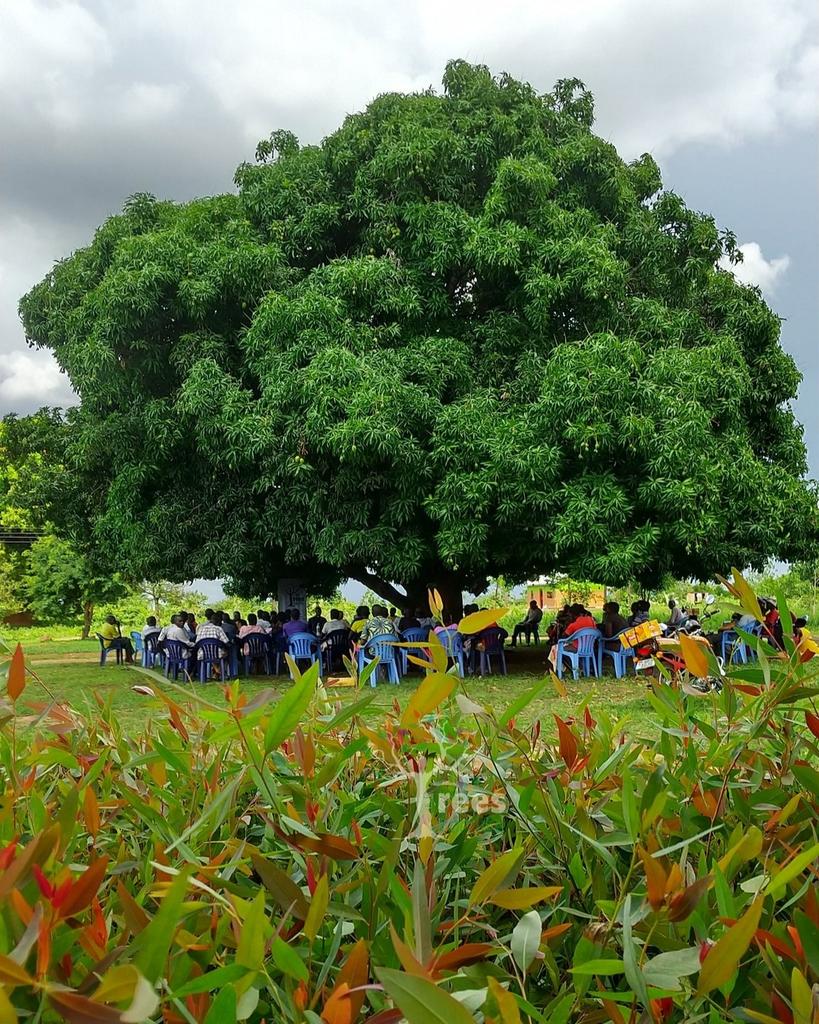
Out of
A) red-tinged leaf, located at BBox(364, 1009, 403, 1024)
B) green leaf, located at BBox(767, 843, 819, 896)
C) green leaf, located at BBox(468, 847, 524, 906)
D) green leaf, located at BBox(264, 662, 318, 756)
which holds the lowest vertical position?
red-tinged leaf, located at BBox(364, 1009, 403, 1024)

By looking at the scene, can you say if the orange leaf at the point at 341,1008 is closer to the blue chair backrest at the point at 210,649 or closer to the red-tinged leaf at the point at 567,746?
the red-tinged leaf at the point at 567,746

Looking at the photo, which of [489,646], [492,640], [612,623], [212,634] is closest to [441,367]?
[492,640]

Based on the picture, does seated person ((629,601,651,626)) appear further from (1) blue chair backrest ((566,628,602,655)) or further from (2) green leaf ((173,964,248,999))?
(2) green leaf ((173,964,248,999))

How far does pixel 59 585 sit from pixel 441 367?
2480 cm

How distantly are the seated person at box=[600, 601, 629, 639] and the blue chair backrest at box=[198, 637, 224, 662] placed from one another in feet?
22.0

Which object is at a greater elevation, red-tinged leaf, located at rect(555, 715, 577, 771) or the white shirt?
red-tinged leaf, located at rect(555, 715, 577, 771)

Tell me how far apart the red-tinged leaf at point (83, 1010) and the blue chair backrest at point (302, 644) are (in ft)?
44.4

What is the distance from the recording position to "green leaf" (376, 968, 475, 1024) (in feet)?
1.35

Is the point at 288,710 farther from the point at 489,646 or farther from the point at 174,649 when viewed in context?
the point at 174,649

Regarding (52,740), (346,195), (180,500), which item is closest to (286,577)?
(180,500)

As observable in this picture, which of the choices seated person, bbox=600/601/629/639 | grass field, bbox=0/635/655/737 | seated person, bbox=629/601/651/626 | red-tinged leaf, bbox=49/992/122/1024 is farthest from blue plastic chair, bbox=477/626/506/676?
red-tinged leaf, bbox=49/992/122/1024

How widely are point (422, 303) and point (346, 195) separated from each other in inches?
98.3

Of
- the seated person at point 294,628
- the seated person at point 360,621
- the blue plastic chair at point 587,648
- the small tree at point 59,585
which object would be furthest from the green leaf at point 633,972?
the small tree at point 59,585

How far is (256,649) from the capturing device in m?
16.5
